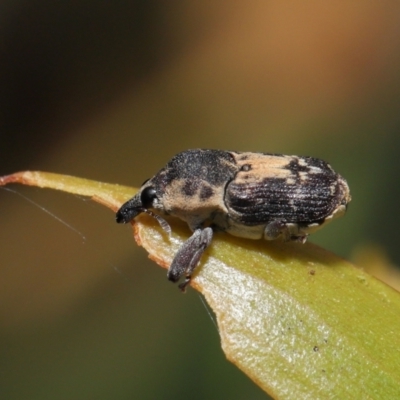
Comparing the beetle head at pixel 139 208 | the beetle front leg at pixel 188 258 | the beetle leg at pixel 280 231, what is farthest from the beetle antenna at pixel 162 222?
the beetle leg at pixel 280 231

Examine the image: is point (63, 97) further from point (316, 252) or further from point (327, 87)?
point (316, 252)

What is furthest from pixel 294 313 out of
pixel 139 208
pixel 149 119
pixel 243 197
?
pixel 149 119

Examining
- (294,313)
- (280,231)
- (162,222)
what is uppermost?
(162,222)

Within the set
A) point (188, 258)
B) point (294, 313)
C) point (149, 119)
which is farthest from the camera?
point (149, 119)

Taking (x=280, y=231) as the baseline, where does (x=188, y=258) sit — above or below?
above

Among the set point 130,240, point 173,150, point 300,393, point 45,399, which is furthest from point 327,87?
point 300,393

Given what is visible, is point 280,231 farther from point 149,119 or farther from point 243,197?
point 149,119
